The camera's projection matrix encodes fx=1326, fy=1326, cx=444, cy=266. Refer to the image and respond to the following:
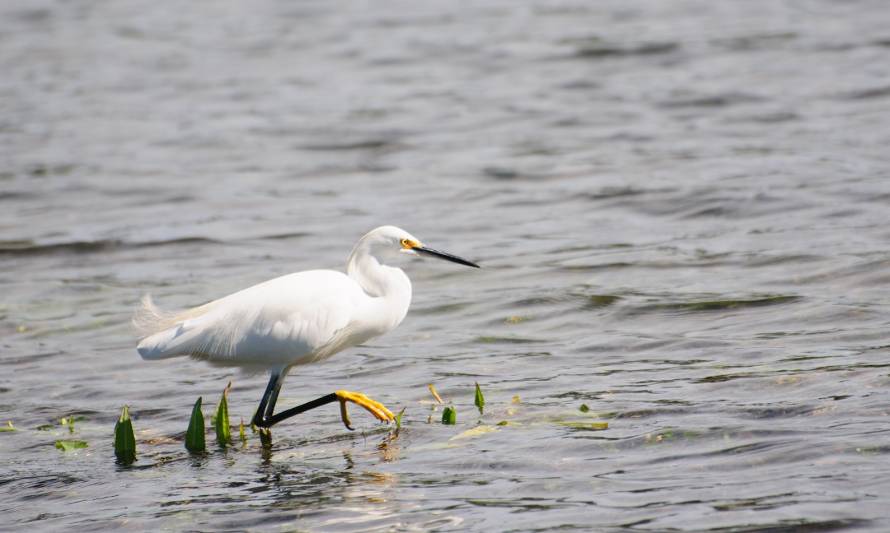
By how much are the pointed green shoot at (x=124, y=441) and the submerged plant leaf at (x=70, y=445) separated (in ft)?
1.20

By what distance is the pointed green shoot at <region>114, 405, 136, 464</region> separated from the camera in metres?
6.52

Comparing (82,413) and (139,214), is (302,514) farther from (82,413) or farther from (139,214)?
(139,214)

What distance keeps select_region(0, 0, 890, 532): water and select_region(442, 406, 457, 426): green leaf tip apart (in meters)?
0.09

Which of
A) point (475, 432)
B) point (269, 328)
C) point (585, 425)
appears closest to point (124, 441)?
point (269, 328)

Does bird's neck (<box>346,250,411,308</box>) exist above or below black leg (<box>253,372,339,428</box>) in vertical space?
above

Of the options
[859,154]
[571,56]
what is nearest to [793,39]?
[571,56]

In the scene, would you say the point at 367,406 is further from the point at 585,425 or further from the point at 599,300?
the point at 599,300

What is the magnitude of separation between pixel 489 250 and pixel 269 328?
4.62 m

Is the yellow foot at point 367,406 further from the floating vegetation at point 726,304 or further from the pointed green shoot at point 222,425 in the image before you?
the floating vegetation at point 726,304

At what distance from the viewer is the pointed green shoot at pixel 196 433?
6.53 m

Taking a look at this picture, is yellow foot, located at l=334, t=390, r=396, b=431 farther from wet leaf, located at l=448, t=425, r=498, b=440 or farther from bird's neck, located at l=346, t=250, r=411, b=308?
bird's neck, located at l=346, t=250, r=411, b=308

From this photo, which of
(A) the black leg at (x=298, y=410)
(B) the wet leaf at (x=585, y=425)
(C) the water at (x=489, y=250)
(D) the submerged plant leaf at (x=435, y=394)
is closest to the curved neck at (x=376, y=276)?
(D) the submerged plant leaf at (x=435, y=394)

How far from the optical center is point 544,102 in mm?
17141

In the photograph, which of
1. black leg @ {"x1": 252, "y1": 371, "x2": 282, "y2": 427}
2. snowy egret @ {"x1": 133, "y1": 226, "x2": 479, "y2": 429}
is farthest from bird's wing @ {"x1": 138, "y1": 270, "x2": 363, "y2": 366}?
black leg @ {"x1": 252, "y1": 371, "x2": 282, "y2": 427}
